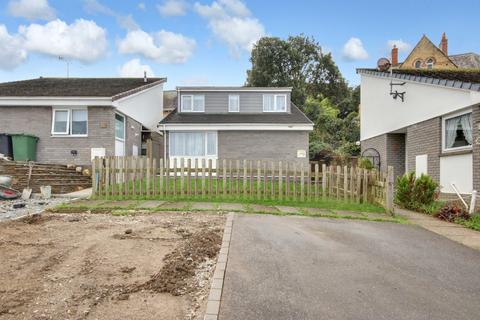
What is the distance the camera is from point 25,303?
10.7ft

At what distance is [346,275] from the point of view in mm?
4293

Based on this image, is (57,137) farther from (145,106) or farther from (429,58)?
(429,58)

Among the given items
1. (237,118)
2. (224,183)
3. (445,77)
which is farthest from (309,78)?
(224,183)

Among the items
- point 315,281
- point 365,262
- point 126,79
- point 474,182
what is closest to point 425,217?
point 474,182

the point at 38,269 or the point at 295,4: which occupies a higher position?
the point at 295,4

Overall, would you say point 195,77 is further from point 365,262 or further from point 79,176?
point 365,262

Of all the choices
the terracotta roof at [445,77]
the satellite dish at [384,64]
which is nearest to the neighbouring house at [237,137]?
the satellite dish at [384,64]

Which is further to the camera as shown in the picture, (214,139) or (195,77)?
(195,77)

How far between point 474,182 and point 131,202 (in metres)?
9.66

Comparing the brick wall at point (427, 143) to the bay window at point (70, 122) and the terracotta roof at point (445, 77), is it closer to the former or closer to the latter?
the terracotta roof at point (445, 77)

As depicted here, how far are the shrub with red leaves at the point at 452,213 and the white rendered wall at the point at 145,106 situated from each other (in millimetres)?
13374

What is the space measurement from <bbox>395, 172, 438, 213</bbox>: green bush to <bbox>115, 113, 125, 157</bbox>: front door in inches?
487

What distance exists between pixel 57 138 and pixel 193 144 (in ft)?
22.6

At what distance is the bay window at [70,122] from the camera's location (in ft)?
51.6
